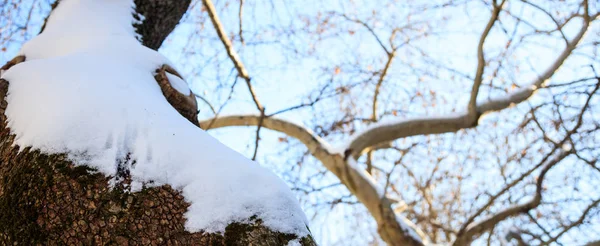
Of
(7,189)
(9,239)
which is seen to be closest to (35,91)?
(7,189)

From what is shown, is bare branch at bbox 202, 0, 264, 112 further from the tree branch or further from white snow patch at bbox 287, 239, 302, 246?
white snow patch at bbox 287, 239, 302, 246

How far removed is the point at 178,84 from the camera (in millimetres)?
1820

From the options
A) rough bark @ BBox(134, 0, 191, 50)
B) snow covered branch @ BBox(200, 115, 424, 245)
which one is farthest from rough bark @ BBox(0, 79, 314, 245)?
snow covered branch @ BBox(200, 115, 424, 245)

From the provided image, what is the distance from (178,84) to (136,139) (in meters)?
0.66

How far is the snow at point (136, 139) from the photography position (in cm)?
108

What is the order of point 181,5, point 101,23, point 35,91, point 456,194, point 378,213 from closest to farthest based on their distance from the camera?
point 35,91 < point 101,23 < point 181,5 < point 378,213 < point 456,194

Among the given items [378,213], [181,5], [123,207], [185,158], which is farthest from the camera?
[378,213]

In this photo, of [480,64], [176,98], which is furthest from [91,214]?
[480,64]

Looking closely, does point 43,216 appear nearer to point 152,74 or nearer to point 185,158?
point 185,158

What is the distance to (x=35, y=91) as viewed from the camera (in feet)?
4.53

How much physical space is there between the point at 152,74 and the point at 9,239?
85 centimetres

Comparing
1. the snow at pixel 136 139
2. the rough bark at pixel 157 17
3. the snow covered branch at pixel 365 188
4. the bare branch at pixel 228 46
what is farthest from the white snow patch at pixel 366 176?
the snow at pixel 136 139

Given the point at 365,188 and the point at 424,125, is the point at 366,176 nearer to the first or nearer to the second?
the point at 365,188

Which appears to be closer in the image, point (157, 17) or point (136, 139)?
point (136, 139)
